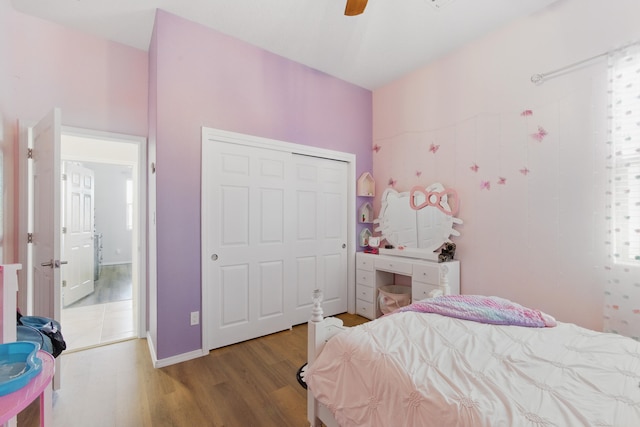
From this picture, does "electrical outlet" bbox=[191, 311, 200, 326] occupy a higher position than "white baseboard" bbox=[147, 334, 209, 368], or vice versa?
"electrical outlet" bbox=[191, 311, 200, 326]

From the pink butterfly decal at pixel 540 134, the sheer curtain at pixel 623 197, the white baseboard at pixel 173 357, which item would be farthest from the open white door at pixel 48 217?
the sheer curtain at pixel 623 197

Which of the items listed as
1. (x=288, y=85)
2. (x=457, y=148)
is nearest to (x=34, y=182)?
(x=288, y=85)

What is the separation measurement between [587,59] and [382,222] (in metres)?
2.22

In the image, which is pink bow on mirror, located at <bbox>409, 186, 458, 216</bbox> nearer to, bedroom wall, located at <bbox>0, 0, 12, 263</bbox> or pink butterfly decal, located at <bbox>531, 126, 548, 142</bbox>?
pink butterfly decal, located at <bbox>531, 126, 548, 142</bbox>

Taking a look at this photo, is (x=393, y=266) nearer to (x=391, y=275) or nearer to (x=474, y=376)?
(x=391, y=275)

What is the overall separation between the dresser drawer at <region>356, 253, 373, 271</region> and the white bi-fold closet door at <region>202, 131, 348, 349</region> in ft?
0.57

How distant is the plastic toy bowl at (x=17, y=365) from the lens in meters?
0.83

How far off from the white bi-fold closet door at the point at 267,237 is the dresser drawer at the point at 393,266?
49 centimetres

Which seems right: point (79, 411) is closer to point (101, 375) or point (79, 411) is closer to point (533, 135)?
point (101, 375)

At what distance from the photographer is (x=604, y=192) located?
1.98m

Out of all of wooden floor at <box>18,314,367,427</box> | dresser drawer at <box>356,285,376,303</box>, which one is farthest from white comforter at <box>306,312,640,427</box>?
dresser drawer at <box>356,285,376,303</box>

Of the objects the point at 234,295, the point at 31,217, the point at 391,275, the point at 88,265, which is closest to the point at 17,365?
the point at 234,295

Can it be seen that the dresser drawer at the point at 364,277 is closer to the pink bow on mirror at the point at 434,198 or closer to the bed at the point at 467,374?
the pink bow on mirror at the point at 434,198

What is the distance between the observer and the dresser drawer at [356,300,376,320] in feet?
10.7
